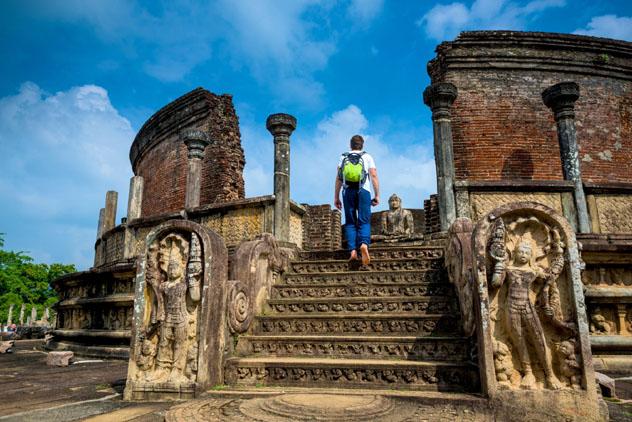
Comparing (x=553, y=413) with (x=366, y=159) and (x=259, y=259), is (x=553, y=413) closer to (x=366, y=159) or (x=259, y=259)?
(x=259, y=259)

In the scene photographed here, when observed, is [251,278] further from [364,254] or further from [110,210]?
[110,210]

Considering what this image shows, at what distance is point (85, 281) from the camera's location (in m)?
8.83

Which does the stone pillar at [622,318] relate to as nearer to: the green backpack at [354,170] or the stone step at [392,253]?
the stone step at [392,253]

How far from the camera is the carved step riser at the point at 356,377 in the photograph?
339cm

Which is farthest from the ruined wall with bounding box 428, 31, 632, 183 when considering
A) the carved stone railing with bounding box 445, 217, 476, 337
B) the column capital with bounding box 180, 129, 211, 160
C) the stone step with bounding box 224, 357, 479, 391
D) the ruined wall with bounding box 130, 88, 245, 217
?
the stone step with bounding box 224, 357, 479, 391

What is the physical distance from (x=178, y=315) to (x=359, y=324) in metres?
1.80

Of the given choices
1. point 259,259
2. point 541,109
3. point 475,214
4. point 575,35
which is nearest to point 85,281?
point 259,259

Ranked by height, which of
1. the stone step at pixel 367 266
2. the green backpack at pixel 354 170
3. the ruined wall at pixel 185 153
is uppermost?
the ruined wall at pixel 185 153

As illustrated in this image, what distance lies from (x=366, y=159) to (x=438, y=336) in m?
2.72

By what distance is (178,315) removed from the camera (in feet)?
12.0

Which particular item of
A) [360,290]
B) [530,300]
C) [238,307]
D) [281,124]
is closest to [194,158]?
[281,124]

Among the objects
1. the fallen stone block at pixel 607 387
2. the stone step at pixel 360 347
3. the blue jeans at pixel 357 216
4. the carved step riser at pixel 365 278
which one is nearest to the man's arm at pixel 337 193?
the blue jeans at pixel 357 216

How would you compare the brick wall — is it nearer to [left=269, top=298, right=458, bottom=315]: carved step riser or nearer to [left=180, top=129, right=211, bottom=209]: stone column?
[left=180, top=129, right=211, bottom=209]: stone column

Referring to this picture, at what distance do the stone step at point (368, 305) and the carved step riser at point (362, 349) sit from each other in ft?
1.86
